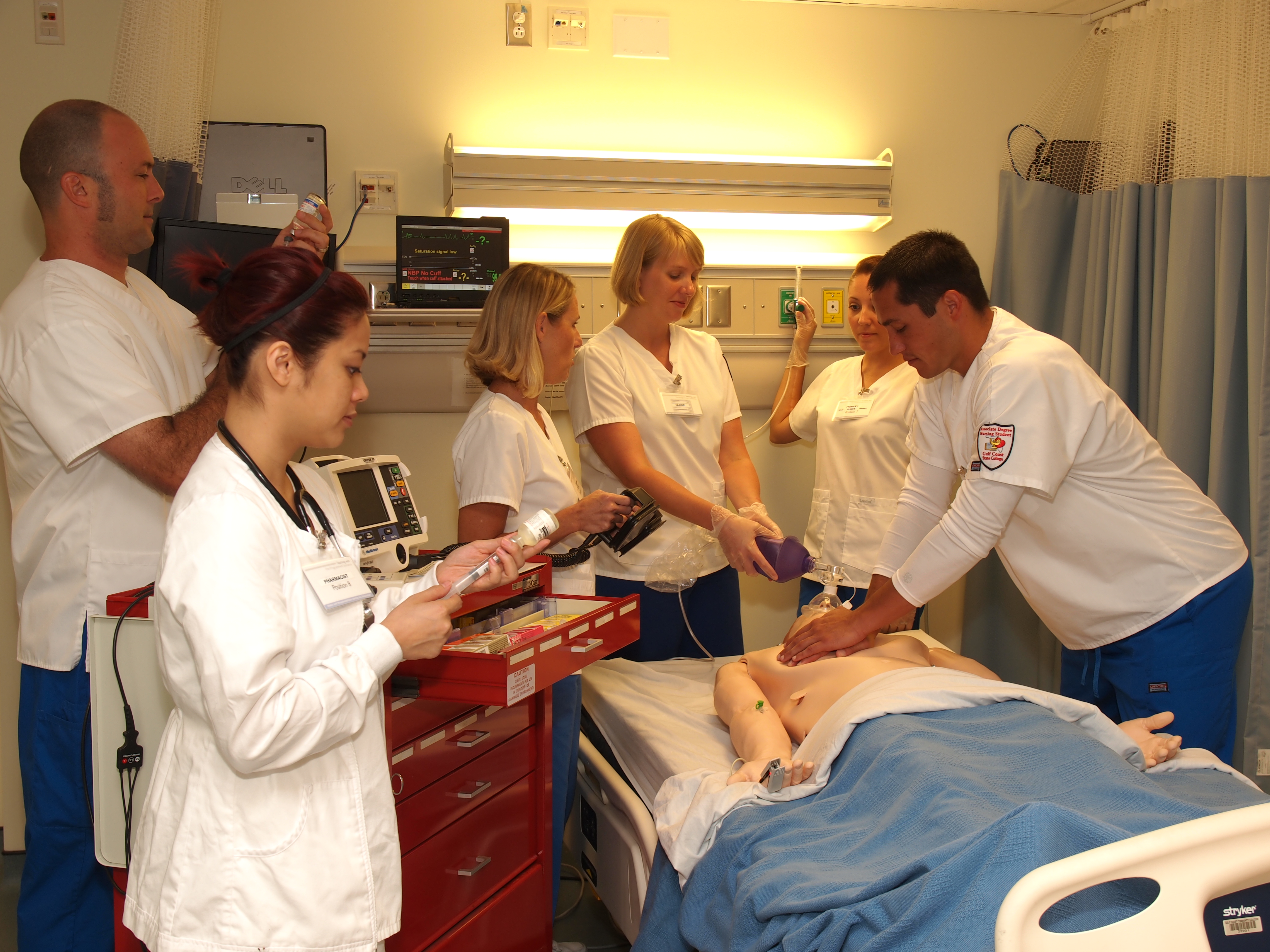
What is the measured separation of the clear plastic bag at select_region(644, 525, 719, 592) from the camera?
285 cm

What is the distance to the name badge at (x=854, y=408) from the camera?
3.14 meters

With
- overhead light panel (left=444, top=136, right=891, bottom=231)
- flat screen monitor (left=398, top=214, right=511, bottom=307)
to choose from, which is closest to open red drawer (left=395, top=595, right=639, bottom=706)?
flat screen monitor (left=398, top=214, right=511, bottom=307)

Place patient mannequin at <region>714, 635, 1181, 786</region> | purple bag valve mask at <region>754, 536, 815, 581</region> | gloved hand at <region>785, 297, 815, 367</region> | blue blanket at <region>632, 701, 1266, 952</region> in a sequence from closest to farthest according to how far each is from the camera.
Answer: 1. blue blanket at <region>632, 701, 1266, 952</region>
2. patient mannequin at <region>714, 635, 1181, 786</region>
3. purple bag valve mask at <region>754, 536, 815, 581</region>
4. gloved hand at <region>785, 297, 815, 367</region>

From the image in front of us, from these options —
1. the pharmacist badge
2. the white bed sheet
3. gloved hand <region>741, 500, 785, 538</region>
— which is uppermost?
the pharmacist badge

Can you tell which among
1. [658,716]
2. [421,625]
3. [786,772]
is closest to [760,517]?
[658,716]

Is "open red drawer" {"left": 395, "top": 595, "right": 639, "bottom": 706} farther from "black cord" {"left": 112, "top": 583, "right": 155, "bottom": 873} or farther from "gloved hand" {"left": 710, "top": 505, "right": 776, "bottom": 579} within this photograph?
"gloved hand" {"left": 710, "top": 505, "right": 776, "bottom": 579}

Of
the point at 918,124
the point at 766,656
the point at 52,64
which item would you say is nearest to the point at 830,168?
the point at 918,124

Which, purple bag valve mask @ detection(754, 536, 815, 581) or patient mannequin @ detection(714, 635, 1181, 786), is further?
purple bag valve mask @ detection(754, 536, 815, 581)

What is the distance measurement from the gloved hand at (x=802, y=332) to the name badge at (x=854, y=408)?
0.36 metres

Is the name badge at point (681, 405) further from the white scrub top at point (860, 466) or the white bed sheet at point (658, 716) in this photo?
the white bed sheet at point (658, 716)

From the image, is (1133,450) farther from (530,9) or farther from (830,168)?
(530,9)

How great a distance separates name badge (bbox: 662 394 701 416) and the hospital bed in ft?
2.50

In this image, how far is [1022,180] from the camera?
3.57 metres

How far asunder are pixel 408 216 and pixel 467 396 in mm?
662
